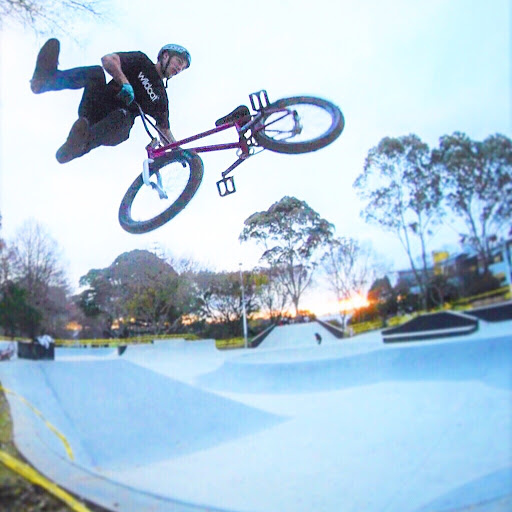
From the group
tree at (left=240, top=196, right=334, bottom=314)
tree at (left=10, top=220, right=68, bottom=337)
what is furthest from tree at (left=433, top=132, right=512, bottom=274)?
tree at (left=10, top=220, right=68, bottom=337)

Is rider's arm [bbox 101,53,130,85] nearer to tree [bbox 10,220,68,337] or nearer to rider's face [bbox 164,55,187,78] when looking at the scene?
rider's face [bbox 164,55,187,78]

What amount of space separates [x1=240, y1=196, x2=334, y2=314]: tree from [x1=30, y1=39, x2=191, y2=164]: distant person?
0.50 metres

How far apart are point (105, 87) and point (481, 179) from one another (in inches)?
60.6

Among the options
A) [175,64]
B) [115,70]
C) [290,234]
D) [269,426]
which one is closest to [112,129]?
[115,70]

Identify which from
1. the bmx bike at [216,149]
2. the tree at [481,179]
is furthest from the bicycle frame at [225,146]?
the tree at [481,179]

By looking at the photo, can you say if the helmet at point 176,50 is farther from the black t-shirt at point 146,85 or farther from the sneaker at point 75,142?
the sneaker at point 75,142

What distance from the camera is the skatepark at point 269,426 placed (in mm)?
4039

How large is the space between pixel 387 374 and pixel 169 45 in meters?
10.6

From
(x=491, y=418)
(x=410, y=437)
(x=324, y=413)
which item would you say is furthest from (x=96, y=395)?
(x=491, y=418)

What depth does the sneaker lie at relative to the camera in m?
1.36

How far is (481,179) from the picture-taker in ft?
6.52

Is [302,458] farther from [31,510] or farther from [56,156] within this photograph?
[56,156]

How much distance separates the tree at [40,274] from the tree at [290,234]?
0.82m

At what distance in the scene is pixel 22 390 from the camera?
14.1 ft
